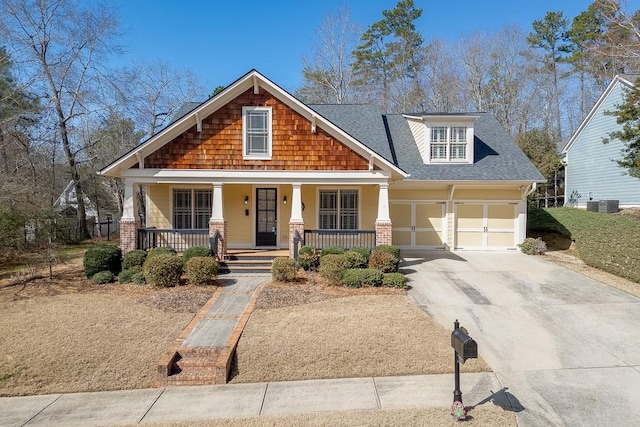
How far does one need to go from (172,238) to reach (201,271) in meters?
3.80

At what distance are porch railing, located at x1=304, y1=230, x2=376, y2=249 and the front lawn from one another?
7.54 meters

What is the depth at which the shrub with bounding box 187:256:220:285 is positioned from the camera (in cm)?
990

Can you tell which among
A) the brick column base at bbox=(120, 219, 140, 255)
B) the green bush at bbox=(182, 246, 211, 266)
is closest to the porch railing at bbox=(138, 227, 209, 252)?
the brick column base at bbox=(120, 219, 140, 255)

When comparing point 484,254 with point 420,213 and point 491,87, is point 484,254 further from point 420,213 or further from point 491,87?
point 491,87

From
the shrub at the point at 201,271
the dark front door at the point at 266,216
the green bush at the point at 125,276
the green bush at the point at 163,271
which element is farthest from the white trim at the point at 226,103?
the shrub at the point at 201,271

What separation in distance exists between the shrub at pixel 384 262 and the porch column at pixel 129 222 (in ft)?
25.4

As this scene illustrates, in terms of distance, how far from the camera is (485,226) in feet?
51.1

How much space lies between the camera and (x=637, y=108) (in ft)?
36.7

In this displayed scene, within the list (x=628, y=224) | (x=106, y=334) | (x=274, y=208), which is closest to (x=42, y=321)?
(x=106, y=334)

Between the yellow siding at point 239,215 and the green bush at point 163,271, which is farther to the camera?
the yellow siding at point 239,215

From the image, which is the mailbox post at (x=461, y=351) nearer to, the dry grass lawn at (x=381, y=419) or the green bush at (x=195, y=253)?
the dry grass lawn at (x=381, y=419)

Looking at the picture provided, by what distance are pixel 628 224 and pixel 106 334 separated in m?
14.5

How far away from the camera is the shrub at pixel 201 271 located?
9.90 metres

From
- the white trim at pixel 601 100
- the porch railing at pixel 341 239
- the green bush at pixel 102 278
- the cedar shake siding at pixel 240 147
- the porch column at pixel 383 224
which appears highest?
the white trim at pixel 601 100
